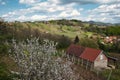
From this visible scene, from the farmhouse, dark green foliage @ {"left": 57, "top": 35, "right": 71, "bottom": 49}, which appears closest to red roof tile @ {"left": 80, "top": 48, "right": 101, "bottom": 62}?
the farmhouse

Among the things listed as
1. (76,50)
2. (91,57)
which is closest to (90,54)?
(91,57)

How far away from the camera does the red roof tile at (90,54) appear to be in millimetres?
41062

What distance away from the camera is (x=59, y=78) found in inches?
289

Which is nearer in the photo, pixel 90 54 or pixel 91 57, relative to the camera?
pixel 91 57

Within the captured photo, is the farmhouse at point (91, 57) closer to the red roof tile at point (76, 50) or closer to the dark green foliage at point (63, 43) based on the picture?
the red roof tile at point (76, 50)

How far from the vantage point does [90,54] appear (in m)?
42.4

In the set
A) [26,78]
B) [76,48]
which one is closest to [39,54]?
[26,78]

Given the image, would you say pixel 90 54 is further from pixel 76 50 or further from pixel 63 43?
pixel 63 43

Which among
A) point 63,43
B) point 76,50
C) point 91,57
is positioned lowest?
point 63,43

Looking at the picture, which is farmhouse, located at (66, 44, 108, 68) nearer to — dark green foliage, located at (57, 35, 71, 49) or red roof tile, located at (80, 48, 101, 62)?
red roof tile, located at (80, 48, 101, 62)

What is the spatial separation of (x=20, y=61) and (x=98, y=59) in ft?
114

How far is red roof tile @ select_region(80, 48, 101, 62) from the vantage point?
4106cm

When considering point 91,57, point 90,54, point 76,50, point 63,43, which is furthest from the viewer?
point 63,43

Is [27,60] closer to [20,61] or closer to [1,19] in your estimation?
[20,61]
